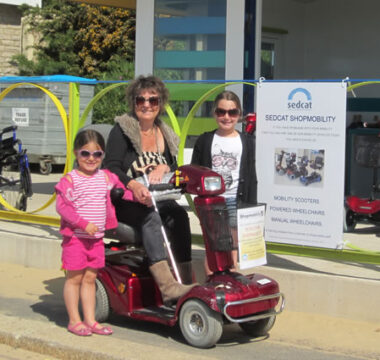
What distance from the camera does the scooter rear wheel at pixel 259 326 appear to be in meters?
5.57

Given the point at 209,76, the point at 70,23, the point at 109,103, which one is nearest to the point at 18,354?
the point at 209,76

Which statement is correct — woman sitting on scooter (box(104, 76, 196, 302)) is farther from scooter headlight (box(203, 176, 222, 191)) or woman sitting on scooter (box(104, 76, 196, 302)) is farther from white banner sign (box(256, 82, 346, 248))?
white banner sign (box(256, 82, 346, 248))

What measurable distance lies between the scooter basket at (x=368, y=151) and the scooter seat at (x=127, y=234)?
4516 mm

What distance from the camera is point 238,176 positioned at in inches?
237

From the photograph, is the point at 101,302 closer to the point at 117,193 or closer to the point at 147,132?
the point at 117,193

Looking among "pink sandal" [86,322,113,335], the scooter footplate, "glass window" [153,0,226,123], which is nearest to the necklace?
the scooter footplate

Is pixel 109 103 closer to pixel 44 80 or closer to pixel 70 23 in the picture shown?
pixel 70 23

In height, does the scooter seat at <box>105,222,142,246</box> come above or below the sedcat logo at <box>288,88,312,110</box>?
below

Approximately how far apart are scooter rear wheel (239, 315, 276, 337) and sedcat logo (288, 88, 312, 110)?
1.66 m

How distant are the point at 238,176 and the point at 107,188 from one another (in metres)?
1.07

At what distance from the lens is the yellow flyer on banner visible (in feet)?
17.7

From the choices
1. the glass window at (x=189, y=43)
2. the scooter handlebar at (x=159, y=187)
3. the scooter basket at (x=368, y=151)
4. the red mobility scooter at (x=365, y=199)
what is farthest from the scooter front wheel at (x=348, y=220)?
the scooter handlebar at (x=159, y=187)

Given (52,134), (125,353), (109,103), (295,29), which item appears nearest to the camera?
Result: (125,353)

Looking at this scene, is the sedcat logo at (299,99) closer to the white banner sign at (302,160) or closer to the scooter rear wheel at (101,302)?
the white banner sign at (302,160)
